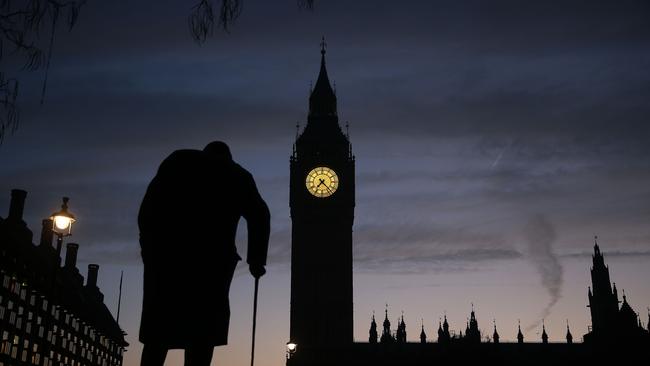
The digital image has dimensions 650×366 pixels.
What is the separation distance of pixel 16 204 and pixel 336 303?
37.7 metres

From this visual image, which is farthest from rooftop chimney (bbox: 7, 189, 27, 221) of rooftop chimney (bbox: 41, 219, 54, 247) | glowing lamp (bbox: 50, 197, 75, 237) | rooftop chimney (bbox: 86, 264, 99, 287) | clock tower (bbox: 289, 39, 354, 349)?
glowing lamp (bbox: 50, 197, 75, 237)

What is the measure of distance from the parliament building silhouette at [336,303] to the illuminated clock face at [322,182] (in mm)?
113

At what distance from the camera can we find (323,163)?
86.7 meters

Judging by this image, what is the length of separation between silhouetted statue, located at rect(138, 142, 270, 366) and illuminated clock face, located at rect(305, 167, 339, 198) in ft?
256

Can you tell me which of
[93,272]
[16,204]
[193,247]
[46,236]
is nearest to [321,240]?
[16,204]

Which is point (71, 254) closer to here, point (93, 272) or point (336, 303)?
point (93, 272)

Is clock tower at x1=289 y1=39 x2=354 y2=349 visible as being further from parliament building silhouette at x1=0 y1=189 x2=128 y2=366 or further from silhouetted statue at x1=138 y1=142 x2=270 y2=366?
silhouetted statue at x1=138 y1=142 x2=270 y2=366

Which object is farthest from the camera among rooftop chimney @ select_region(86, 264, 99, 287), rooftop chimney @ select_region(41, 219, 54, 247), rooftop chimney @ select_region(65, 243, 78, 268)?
Answer: rooftop chimney @ select_region(86, 264, 99, 287)

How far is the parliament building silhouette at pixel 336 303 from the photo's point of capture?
268ft

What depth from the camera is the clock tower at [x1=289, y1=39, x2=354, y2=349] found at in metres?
81.4

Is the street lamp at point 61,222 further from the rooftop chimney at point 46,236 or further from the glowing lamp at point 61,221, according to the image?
the rooftop chimney at point 46,236

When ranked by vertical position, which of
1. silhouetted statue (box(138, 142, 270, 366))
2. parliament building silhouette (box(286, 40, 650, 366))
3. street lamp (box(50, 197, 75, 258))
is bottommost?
silhouetted statue (box(138, 142, 270, 366))

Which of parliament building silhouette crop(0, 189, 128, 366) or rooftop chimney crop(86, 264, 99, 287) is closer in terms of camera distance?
parliament building silhouette crop(0, 189, 128, 366)

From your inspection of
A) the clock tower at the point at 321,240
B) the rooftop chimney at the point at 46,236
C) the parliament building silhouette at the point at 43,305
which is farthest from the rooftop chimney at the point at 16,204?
the clock tower at the point at 321,240
